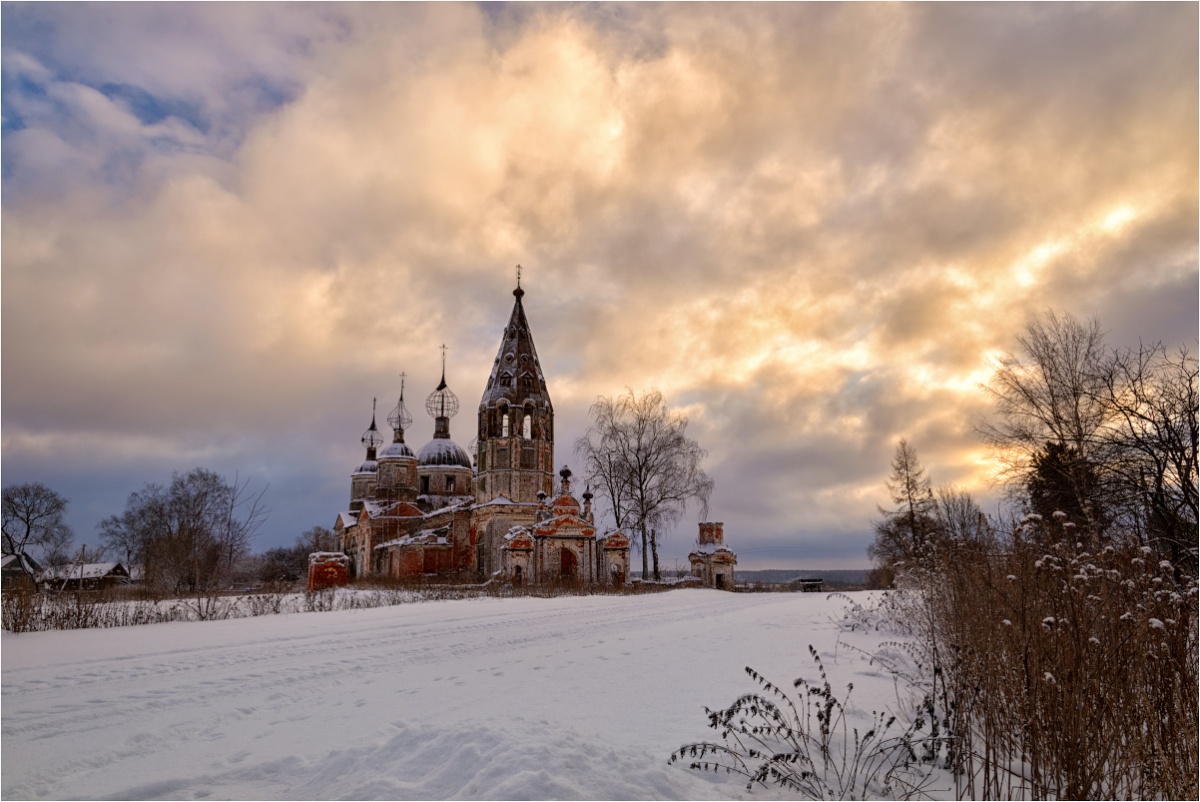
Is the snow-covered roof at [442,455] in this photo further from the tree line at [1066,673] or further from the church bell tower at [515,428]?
the tree line at [1066,673]

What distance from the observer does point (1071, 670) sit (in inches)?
168

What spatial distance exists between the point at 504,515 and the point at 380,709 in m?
39.6

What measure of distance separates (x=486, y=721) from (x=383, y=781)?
1.14 metres

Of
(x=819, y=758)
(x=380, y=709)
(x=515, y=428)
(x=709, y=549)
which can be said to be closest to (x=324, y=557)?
(x=515, y=428)

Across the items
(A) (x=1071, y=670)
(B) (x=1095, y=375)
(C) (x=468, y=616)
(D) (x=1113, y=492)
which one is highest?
(B) (x=1095, y=375)

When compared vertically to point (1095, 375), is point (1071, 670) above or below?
below

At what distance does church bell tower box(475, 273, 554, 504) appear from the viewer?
4597 centimetres

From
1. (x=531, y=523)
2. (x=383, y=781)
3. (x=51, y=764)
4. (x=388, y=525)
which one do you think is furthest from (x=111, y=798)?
(x=388, y=525)

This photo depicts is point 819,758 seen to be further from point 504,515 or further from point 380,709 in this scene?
point 504,515

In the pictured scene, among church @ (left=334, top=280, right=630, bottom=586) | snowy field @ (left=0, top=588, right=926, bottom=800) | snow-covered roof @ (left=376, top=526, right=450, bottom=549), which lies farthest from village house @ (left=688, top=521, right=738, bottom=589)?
snowy field @ (left=0, top=588, right=926, bottom=800)

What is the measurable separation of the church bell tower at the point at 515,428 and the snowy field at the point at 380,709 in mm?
35151

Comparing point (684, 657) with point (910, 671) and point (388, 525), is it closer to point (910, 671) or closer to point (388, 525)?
point (910, 671)

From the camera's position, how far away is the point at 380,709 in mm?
5523

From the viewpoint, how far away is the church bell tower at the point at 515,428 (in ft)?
151
